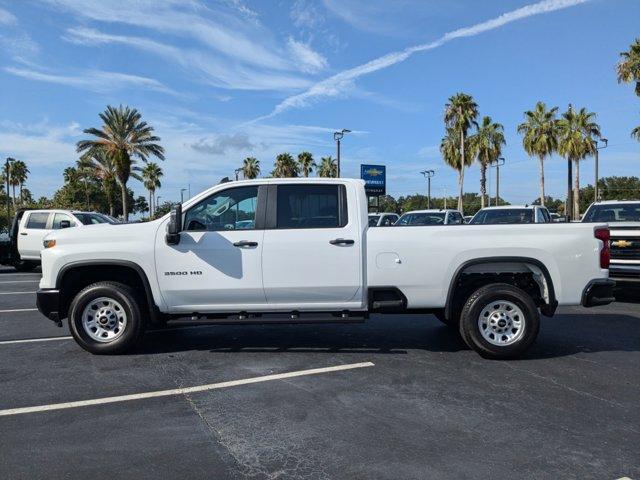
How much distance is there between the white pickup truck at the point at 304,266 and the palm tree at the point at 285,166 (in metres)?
63.2

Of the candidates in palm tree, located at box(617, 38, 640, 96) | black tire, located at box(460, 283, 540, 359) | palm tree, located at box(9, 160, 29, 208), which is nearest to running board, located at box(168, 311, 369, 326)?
black tire, located at box(460, 283, 540, 359)

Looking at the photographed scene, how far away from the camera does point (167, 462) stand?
340 cm

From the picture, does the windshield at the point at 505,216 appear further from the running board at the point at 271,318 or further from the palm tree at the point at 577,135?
the palm tree at the point at 577,135

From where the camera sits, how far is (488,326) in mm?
5777

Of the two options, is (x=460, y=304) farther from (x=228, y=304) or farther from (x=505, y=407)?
(x=228, y=304)

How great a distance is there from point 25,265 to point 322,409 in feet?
49.7

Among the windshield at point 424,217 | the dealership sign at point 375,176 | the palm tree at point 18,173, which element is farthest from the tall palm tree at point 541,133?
the palm tree at point 18,173

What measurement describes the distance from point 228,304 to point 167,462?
252 centimetres

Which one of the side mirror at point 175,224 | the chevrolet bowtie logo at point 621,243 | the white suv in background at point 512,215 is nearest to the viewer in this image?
the side mirror at point 175,224

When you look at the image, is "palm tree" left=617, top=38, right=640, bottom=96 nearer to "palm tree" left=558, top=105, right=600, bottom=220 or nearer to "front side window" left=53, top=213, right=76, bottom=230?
"palm tree" left=558, top=105, right=600, bottom=220

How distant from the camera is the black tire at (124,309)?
5809mm

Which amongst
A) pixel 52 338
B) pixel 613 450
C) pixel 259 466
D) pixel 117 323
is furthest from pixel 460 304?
pixel 52 338

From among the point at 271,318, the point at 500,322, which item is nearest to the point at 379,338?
the point at 500,322

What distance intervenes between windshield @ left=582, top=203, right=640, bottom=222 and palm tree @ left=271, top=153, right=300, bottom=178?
2304 inches
